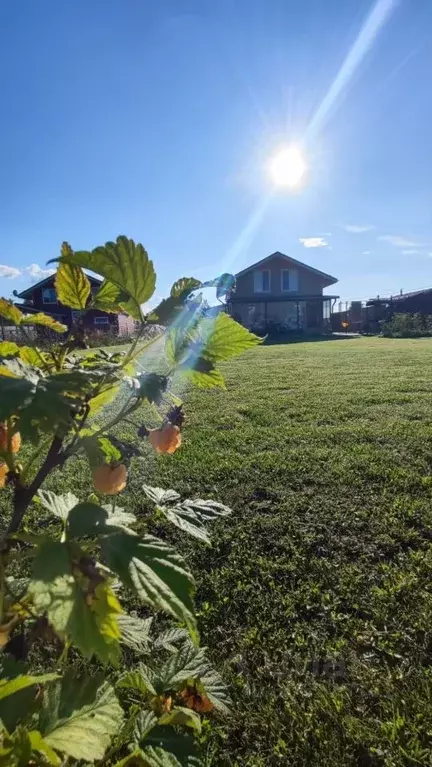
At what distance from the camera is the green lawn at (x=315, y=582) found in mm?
1632

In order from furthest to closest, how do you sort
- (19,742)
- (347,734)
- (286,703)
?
(286,703)
(347,734)
(19,742)

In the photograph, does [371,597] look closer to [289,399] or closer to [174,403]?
[174,403]

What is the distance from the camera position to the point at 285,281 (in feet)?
99.9

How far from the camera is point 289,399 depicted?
6836 mm

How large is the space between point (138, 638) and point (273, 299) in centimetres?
2932

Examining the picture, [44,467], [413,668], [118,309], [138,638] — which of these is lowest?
[413,668]

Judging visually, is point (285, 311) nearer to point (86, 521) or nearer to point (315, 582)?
point (315, 582)

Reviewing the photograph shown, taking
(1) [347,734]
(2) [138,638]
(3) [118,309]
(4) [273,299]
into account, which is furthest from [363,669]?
(4) [273,299]

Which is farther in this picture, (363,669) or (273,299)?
(273,299)

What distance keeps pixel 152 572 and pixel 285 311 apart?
1238 inches

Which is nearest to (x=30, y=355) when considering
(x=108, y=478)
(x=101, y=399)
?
(x=101, y=399)

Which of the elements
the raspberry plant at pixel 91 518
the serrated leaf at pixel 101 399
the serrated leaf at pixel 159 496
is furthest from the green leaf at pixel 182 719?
the serrated leaf at pixel 101 399

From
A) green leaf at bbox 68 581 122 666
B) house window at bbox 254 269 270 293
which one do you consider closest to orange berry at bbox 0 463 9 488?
green leaf at bbox 68 581 122 666

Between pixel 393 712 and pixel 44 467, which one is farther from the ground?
pixel 44 467
